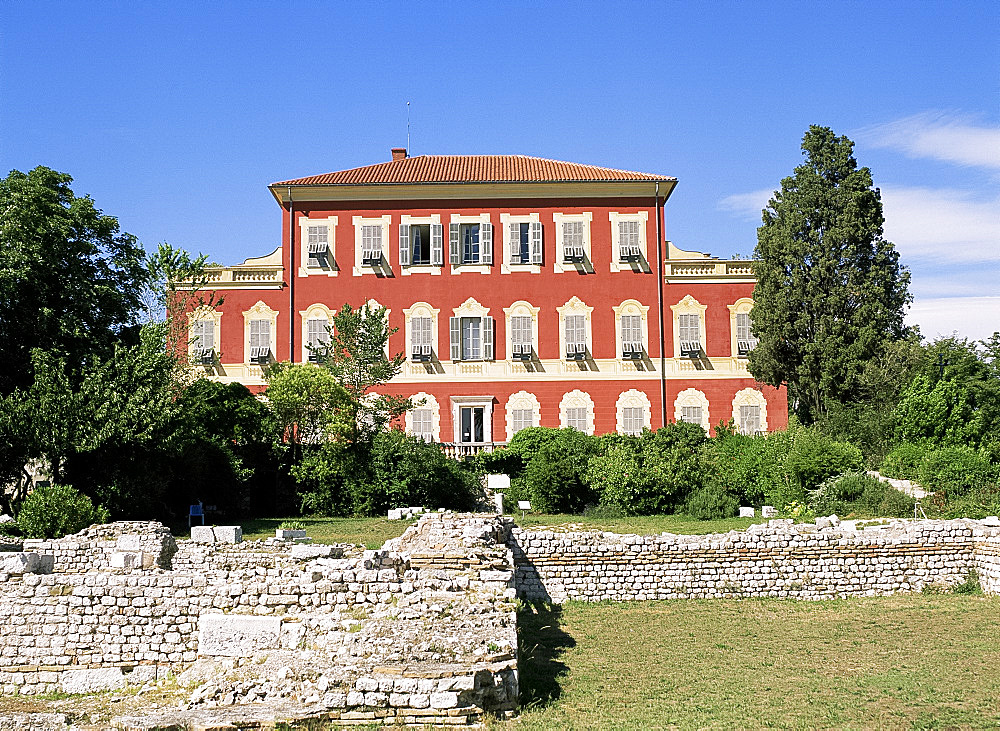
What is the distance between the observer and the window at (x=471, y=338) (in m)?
37.7

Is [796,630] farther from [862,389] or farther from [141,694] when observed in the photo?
[862,389]

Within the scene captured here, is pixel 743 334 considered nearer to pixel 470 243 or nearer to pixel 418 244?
pixel 470 243

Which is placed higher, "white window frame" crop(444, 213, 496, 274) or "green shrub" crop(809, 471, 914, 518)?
"white window frame" crop(444, 213, 496, 274)

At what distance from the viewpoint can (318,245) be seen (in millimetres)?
38344

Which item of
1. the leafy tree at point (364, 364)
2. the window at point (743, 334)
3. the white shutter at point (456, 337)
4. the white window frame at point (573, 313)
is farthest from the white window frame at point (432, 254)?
the window at point (743, 334)

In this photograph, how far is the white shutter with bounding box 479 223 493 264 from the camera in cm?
3828

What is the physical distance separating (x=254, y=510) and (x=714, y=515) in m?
13.5

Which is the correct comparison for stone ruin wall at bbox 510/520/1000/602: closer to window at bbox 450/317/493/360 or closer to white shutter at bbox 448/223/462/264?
window at bbox 450/317/493/360

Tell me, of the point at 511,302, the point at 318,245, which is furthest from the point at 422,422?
the point at 318,245

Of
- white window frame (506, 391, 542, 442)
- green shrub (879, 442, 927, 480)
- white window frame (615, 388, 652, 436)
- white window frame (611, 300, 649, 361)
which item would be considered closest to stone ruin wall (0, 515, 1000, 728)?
green shrub (879, 442, 927, 480)

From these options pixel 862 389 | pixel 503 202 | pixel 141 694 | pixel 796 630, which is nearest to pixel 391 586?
pixel 141 694

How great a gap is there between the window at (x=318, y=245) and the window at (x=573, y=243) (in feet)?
32.2

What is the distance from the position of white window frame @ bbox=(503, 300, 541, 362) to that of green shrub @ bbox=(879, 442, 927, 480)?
15539 millimetres

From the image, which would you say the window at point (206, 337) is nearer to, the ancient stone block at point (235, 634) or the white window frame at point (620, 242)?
the white window frame at point (620, 242)
